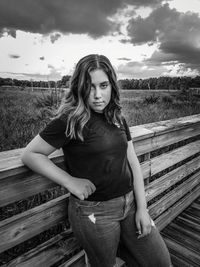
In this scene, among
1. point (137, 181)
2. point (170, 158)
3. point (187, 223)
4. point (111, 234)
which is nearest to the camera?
point (111, 234)

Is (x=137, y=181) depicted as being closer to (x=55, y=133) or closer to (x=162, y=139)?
(x=55, y=133)

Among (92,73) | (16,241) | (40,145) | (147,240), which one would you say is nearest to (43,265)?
(16,241)

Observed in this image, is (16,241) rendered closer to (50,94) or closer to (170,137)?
(170,137)

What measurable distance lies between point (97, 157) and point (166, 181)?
1.79 metres

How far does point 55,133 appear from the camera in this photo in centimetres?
114

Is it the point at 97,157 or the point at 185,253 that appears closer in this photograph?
the point at 97,157

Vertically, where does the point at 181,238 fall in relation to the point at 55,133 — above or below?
below

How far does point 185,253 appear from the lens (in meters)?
2.46

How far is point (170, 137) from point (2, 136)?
2.31 m

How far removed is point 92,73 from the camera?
1.32 metres

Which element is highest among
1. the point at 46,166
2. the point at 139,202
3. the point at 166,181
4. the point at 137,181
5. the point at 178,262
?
the point at 46,166

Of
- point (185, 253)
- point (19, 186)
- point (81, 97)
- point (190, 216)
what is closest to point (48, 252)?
point (19, 186)

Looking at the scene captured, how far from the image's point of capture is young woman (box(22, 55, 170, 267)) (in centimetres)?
116

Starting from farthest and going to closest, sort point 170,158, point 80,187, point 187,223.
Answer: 1. point 187,223
2. point 170,158
3. point 80,187
